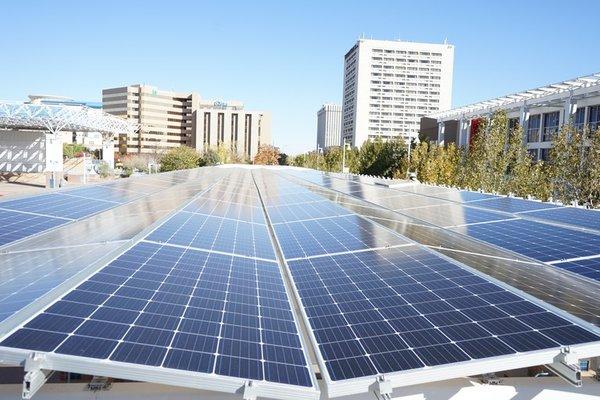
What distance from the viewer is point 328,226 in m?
14.5

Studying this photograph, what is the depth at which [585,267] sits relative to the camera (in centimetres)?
1045

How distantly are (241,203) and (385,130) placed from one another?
186 meters

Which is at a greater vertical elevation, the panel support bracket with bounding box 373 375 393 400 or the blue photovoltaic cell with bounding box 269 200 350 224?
the blue photovoltaic cell with bounding box 269 200 350 224

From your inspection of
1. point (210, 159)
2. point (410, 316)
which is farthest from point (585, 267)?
point (210, 159)

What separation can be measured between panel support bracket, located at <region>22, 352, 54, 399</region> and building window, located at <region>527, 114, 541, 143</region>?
6950 centimetres

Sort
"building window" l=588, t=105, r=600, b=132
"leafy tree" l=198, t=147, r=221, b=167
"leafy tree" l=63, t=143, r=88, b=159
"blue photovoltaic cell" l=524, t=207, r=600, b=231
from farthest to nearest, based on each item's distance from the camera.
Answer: "leafy tree" l=63, t=143, r=88, b=159
"leafy tree" l=198, t=147, r=221, b=167
"building window" l=588, t=105, r=600, b=132
"blue photovoltaic cell" l=524, t=207, r=600, b=231

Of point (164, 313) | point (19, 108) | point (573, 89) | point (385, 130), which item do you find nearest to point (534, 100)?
point (573, 89)

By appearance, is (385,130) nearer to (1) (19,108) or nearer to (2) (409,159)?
(2) (409,159)

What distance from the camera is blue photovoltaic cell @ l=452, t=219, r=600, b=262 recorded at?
11.8 m

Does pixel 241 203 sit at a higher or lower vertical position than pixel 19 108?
lower

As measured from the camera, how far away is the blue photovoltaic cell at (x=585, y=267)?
32.7 ft

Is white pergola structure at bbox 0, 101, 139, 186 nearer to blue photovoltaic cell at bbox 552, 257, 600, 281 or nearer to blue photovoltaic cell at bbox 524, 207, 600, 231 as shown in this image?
blue photovoltaic cell at bbox 524, 207, 600, 231

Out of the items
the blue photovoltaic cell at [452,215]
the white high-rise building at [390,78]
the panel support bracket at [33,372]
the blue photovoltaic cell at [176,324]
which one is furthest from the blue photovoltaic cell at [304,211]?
the white high-rise building at [390,78]

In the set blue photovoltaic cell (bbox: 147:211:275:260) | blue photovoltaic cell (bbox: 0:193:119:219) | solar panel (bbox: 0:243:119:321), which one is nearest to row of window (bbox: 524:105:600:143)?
blue photovoltaic cell (bbox: 147:211:275:260)
